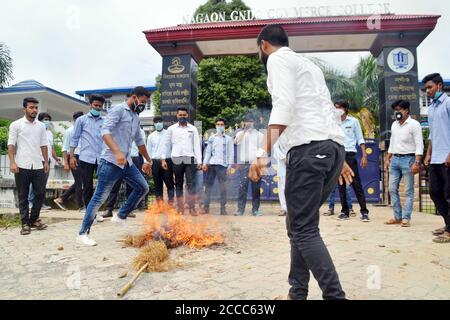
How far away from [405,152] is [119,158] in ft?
14.8

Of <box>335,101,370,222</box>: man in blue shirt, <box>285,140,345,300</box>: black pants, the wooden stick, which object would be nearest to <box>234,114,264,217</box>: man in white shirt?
<box>335,101,370,222</box>: man in blue shirt

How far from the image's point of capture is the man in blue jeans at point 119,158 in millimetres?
4402

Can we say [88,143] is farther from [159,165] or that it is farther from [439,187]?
[439,187]

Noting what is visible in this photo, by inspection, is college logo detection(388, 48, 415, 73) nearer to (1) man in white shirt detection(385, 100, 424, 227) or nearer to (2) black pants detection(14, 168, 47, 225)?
(1) man in white shirt detection(385, 100, 424, 227)

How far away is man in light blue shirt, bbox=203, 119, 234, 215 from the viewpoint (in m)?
7.48

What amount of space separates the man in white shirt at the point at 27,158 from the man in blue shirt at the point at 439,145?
5.98m

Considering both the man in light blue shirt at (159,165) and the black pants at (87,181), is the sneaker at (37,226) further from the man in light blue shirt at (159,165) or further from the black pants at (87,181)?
the man in light blue shirt at (159,165)

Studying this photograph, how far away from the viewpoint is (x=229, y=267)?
133 inches

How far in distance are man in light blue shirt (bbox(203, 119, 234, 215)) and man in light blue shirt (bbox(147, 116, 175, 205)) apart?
0.79 m

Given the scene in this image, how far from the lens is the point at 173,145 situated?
7074mm

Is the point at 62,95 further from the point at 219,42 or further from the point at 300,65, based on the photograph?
the point at 300,65

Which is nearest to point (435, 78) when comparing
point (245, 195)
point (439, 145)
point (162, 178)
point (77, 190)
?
point (439, 145)

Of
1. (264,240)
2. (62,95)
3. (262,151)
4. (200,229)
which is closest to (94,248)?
(200,229)
